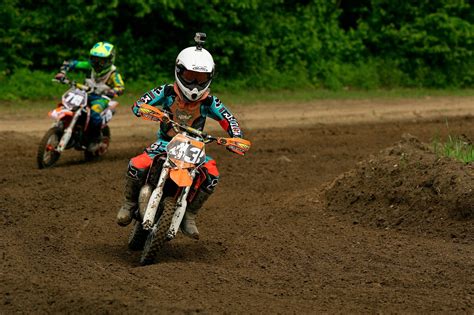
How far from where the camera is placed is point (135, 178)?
884cm

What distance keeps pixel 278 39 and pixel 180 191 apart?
1614cm

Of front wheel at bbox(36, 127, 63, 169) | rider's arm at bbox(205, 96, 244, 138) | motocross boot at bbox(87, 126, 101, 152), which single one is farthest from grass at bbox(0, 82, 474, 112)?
rider's arm at bbox(205, 96, 244, 138)

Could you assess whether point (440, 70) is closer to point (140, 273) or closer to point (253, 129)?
point (253, 129)

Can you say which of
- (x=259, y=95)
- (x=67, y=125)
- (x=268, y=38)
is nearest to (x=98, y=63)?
(x=67, y=125)

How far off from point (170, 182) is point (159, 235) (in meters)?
0.58

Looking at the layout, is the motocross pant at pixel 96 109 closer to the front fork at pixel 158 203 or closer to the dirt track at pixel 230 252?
the dirt track at pixel 230 252

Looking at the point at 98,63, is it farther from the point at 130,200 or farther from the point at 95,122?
the point at 130,200

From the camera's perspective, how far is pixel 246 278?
803 cm

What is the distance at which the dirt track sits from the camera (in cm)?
722

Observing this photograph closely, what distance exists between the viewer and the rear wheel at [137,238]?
29.7 feet

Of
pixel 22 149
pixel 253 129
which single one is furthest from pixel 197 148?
pixel 253 129

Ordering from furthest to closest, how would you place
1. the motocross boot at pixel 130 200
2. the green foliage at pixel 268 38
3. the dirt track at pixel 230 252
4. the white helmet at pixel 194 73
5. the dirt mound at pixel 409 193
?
the green foliage at pixel 268 38 → the dirt mound at pixel 409 193 → the motocross boot at pixel 130 200 → the white helmet at pixel 194 73 → the dirt track at pixel 230 252

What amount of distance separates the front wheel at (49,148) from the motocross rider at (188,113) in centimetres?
461

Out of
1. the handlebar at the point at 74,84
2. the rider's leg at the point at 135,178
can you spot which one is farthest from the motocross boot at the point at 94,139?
the rider's leg at the point at 135,178
